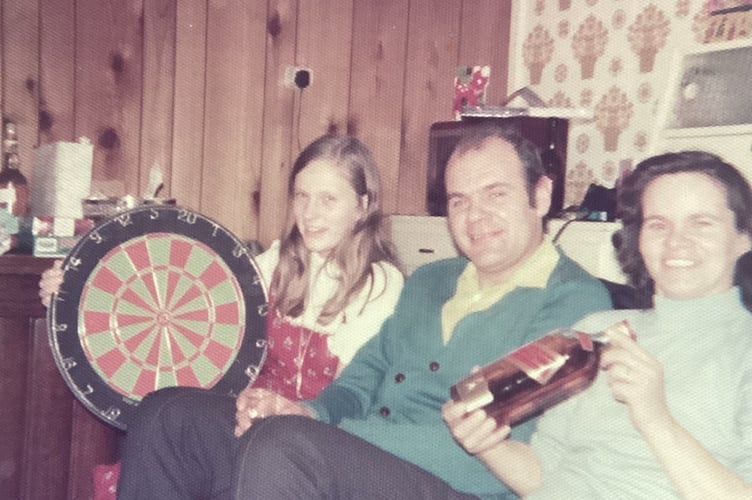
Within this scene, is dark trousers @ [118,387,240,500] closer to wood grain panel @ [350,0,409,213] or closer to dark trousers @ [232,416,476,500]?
dark trousers @ [232,416,476,500]

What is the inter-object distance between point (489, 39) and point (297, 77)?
737 mm

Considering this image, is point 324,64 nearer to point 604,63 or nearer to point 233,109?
point 233,109

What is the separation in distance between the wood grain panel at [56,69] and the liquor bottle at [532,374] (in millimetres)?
1693

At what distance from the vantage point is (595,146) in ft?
8.55

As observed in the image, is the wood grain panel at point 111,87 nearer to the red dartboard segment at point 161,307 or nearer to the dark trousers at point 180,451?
the red dartboard segment at point 161,307

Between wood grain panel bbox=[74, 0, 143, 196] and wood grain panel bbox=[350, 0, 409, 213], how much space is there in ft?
2.35

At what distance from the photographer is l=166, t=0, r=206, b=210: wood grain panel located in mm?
2465

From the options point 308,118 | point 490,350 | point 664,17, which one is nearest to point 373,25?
point 308,118

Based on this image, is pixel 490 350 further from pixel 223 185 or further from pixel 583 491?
pixel 223 185

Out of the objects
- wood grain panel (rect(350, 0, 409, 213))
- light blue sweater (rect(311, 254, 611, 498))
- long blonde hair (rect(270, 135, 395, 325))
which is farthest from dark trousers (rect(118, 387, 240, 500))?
wood grain panel (rect(350, 0, 409, 213))

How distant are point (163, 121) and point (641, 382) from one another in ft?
6.13

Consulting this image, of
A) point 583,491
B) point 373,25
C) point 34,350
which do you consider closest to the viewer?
point 583,491

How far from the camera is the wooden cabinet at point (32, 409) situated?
1736 mm

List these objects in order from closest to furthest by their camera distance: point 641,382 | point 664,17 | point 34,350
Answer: point 641,382
point 34,350
point 664,17
